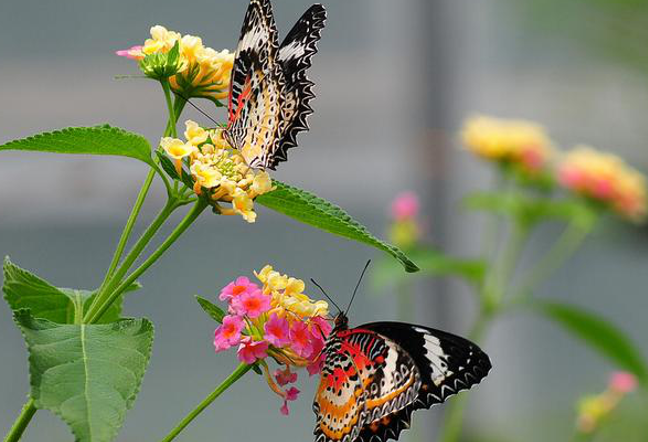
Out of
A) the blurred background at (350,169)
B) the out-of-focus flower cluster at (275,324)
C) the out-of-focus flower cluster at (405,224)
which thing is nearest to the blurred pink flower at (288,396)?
the out-of-focus flower cluster at (275,324)

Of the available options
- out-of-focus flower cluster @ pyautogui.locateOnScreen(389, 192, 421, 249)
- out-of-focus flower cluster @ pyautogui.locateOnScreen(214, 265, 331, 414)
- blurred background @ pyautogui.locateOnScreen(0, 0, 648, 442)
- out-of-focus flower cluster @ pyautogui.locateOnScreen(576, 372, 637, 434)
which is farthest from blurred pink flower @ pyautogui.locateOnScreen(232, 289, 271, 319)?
blurred background @ pyautogui.locateOnScreen(0, 0, 648, 442)

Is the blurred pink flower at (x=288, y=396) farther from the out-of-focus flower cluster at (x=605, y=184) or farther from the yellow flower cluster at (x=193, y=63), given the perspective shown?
the out-of-focus flower cluster at (x=605, y=184)

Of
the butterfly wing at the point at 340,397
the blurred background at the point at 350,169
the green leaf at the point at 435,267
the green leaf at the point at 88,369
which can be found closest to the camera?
the green leaf at the point at 88,369

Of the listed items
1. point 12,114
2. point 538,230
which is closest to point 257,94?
point 12,114

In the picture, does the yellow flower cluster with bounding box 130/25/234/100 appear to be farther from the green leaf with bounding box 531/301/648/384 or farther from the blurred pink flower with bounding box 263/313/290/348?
the green leaf with bounding box 531/301/648/384

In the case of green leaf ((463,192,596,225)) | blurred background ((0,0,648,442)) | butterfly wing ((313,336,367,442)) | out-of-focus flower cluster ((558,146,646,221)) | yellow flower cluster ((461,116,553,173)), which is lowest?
blurred background ((0,0,648,442))

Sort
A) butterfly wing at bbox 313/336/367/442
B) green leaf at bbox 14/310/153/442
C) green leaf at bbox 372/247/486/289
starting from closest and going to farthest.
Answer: green leaf at bbox 14/310/153/442 < butterfly wing at bbox 313/336/367/442 < green leaf at bbox 372/247/486/289

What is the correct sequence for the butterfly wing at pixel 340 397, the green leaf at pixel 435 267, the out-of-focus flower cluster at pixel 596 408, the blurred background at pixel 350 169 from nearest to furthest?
the butterfly wing at pixel 340 397 < the out-of-focus flower cluster at pixel 596 408 < the green leaf at pixel 435 267 < the blurred background at pixel 350 169

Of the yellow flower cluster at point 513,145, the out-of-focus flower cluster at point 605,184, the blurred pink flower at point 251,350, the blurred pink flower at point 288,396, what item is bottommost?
the out-of-focus flower cluster at point 605,184

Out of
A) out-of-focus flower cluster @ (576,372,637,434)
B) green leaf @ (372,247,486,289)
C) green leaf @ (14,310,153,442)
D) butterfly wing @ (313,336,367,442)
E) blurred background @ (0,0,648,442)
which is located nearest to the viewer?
green leaf @ (14,310,153,442)
